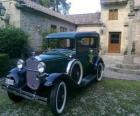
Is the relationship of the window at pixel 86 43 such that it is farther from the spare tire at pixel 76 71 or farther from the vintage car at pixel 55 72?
the spare tire at pixel 76 71

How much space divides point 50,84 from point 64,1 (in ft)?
111

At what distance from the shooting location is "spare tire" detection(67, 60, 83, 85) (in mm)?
5849

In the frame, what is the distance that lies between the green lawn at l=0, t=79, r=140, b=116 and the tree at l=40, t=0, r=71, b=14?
2766cm

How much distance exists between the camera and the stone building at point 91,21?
12.9 meters

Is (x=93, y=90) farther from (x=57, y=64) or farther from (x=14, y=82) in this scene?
(x=14, y=82)

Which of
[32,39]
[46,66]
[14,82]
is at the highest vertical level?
[32,39]

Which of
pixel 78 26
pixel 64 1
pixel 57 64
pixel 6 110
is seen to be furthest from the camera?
pixel 64 1

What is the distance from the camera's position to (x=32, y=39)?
1418 centimetres

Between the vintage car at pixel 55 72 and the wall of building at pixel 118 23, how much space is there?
1455 cm

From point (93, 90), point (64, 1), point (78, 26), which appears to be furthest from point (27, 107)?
point (64, 1)

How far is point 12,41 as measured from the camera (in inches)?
439

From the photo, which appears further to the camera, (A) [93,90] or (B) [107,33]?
(B) [107,33]

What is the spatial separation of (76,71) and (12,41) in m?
6.10

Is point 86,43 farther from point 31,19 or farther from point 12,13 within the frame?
point 31,19
